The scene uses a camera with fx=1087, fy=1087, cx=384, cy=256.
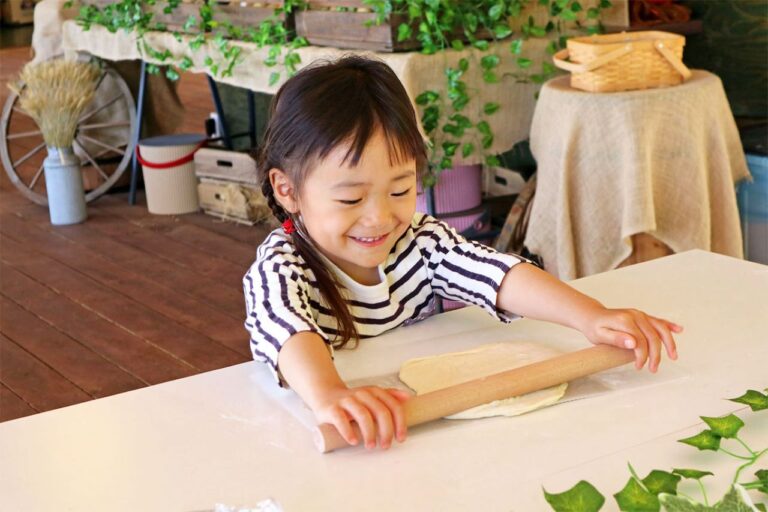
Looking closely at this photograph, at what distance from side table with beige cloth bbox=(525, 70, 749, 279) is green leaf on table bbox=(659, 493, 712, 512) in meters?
1.93

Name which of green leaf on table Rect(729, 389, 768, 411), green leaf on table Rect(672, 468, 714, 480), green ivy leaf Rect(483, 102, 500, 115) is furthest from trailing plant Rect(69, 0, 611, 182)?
green leaf on table Rect(672, 468, 714, 480)

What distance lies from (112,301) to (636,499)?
3.05m

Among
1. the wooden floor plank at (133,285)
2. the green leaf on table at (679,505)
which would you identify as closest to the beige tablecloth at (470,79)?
the wooden floor plank at (133,285)

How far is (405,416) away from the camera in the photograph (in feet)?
3.12

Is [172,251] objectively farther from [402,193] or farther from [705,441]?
[705,441]

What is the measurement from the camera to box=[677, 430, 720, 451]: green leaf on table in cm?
89

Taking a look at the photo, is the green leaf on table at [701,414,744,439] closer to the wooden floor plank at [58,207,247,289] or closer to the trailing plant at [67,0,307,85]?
the trailing plant at [67,0,307,85]

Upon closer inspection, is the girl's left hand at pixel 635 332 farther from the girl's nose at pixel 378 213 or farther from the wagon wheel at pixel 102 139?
the wagon wheel at pixel 102 139

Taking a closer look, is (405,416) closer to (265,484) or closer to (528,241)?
(265,484)

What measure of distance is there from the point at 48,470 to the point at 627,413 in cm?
52

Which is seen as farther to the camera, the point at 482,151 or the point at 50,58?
the point at 50,58

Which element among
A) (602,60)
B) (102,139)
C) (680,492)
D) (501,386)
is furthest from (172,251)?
(680,492)

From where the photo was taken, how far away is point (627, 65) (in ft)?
9.02

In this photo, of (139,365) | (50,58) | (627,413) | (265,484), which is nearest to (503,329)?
(627,413)
